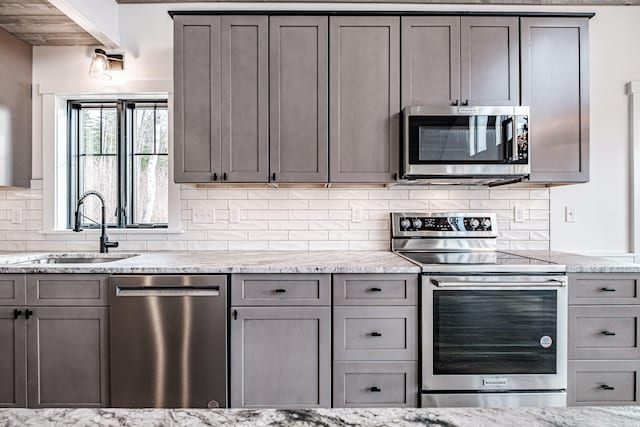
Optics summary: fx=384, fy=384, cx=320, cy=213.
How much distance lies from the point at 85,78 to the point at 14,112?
495mm

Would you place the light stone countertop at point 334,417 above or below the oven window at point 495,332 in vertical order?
above

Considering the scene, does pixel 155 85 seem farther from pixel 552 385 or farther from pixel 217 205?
pixel 552 385

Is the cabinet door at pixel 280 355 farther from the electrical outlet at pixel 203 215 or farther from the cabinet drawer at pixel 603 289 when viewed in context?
the cabinet drawer at pixel 603 289

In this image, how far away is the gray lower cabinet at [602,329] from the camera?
79.4 inches

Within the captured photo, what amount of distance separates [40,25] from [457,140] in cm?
269

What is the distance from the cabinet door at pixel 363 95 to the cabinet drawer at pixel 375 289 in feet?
2.16

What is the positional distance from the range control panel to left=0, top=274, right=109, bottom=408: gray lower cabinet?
1903mm

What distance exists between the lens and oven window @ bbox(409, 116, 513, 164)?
225 centimetres

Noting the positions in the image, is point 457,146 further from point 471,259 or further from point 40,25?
point 40,25

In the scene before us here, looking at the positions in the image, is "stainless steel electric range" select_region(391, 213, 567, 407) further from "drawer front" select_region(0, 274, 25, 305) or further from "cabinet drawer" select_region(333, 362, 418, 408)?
"drawer front" select_region(0, 274, 25, 305)

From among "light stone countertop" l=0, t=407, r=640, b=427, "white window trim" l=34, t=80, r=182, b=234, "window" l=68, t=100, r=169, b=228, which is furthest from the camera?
"window" l=68, t=100, r=169, b=228

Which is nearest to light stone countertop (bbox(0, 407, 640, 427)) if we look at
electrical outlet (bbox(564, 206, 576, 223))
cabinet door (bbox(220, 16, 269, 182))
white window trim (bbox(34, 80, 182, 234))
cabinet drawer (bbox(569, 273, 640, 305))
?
cabinet drawer (bbox(569, 273, 640, 305))

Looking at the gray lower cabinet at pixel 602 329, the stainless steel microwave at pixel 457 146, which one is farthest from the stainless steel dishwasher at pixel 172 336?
the gray lower cabinet at pixel 602 329

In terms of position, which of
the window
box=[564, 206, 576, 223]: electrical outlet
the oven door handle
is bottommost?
the oven door handle
